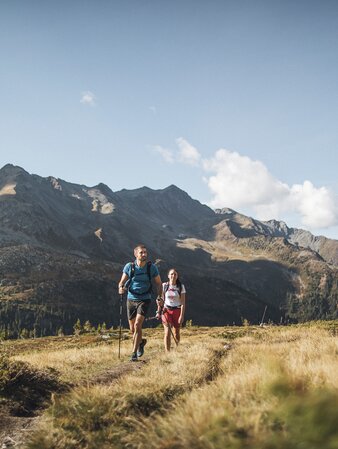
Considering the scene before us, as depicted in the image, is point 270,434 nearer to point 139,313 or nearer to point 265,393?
point 265,393

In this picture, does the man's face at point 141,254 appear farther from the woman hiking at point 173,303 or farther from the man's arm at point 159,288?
the woman hiking at point 173,303

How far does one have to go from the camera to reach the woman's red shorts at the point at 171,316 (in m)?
14.5

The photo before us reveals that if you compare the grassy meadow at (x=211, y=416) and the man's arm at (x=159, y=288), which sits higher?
the man's arm at (x=159, y=288)

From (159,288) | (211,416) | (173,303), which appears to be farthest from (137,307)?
(211,416)

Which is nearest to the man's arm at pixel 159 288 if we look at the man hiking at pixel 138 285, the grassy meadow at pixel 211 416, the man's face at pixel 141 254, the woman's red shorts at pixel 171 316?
the man hiking at pixel 138 285

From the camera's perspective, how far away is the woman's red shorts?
47.6 feet

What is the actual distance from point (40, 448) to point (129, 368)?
6632 millimetres

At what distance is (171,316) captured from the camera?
1470 centimetres

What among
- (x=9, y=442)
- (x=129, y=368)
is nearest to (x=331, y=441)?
(x=9, y=442)

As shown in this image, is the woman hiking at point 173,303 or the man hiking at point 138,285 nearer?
the man hiking at point 138,285

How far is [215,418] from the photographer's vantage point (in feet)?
12.2

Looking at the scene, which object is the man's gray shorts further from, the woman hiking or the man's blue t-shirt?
the woman hiking

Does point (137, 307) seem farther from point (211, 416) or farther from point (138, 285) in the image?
point (211, 416)

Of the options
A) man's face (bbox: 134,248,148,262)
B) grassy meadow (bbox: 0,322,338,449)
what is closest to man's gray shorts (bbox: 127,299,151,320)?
man's face (bbox: 134,248,148,262)
